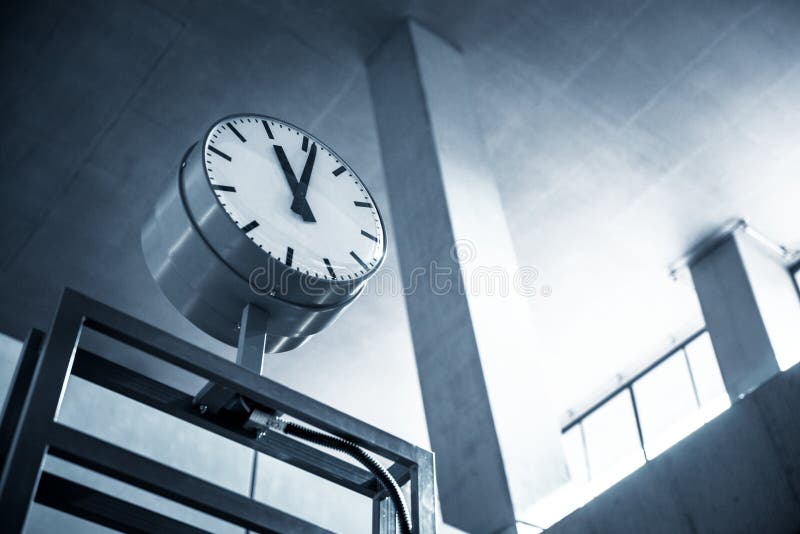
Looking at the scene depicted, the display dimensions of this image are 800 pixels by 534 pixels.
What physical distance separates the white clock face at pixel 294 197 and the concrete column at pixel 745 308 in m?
9.56

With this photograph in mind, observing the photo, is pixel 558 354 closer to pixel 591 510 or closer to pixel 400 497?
pixel 591 510

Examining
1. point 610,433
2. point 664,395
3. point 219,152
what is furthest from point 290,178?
point 610,433

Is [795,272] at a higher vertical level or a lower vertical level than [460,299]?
higher

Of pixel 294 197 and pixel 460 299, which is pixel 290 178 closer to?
pixel 294 197

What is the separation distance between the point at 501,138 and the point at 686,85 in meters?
2.17

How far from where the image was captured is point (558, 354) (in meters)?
14.7

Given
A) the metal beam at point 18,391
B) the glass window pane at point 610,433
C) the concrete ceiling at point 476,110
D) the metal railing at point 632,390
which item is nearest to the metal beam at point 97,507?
the metal beam at point 18,391

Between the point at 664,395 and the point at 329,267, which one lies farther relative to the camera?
the point at 664,395

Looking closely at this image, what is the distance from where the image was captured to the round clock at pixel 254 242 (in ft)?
7.89

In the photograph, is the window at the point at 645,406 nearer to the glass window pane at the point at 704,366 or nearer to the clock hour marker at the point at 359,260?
the glass window pane at the point at 704,366

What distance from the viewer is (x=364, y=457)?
6.79 feet

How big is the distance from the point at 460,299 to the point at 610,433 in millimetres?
9676

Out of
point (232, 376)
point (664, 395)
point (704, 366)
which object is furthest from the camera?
point (664, 395)

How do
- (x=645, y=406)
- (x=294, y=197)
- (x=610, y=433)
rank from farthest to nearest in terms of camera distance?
(x=610, y=433) → (x=645, y=406) → (x=294, y=197)
